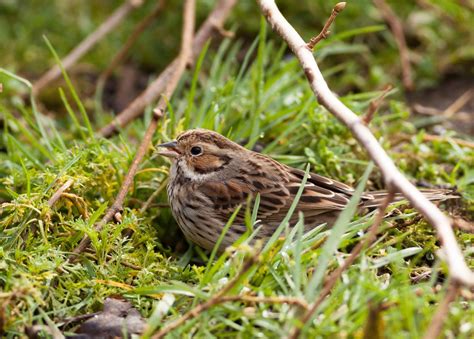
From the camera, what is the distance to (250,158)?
4371 millimetres

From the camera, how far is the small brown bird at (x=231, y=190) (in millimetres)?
4145

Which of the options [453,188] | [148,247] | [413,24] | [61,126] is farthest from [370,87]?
[148,247]

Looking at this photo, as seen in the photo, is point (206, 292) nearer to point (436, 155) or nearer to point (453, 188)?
point (453, 188)

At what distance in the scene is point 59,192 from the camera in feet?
12.7

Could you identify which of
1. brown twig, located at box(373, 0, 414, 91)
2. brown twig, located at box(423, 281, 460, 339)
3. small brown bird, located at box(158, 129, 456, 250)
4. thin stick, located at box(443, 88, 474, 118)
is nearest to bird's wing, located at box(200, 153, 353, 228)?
small brown bird, located at box(158, 129, 456, 250)

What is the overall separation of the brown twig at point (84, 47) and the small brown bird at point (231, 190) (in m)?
1.95

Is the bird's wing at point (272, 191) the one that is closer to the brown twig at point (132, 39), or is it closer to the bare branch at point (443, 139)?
the bare branch at point (443, 139)

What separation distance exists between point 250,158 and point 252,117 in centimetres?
61

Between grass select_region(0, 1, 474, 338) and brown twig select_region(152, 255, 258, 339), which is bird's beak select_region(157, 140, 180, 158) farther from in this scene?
brown twig select_region(152, 255, 258, 339)

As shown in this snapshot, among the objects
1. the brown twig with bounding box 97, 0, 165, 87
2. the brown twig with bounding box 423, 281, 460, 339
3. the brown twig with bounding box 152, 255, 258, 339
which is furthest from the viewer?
the brown twig with bounding box 97, 0, 165, 87

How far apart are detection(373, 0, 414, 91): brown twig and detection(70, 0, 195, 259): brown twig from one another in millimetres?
1614

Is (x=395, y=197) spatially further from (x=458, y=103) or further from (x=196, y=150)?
(x=458, y=103)

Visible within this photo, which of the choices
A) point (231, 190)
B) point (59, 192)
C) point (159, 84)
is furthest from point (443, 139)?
point (59, 192)

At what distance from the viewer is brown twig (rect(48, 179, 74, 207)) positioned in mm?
3846
